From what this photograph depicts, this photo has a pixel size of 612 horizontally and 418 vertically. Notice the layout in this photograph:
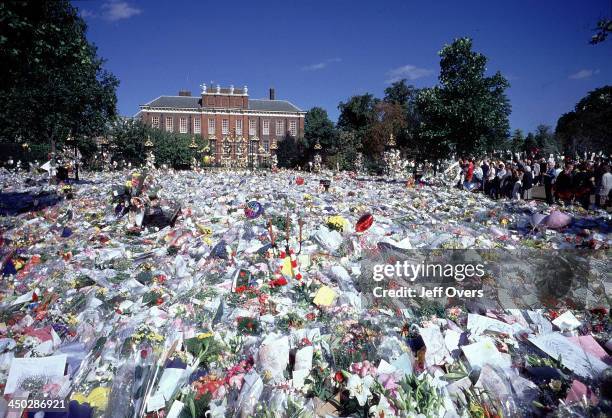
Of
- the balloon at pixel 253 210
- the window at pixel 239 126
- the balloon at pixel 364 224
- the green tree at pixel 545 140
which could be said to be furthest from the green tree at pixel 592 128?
the window at pixel 239 126

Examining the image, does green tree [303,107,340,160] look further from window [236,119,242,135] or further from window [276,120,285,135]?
window [236,119,242,135]

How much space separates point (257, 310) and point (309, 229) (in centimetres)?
318

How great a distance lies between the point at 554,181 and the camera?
11609mm

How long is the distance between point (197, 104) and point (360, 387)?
172 ft

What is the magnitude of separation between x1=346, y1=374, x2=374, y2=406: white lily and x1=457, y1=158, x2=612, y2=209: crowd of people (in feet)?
34.1

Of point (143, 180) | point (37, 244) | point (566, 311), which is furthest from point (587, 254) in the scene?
point (37, 244)

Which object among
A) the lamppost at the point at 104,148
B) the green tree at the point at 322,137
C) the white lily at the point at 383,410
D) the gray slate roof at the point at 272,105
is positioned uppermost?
the gray slate roof at the point at 272,105

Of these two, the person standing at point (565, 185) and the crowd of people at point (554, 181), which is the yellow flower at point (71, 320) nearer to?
the crowd of people at point (554, 181)

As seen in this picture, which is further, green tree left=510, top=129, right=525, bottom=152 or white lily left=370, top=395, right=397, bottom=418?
green tree left=510, top=129, right=525, bottom=152

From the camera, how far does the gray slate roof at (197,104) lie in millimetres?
49562

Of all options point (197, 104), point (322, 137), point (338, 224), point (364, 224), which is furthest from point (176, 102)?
point (364, 224)

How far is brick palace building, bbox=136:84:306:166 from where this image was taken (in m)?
49.1

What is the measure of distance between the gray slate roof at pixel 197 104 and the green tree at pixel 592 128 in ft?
107

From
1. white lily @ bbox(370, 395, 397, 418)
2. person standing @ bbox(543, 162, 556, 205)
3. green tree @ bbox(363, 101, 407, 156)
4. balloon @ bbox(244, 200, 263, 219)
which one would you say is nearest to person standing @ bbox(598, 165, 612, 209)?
person standing @ bbox(543, 162, 556, 205)
